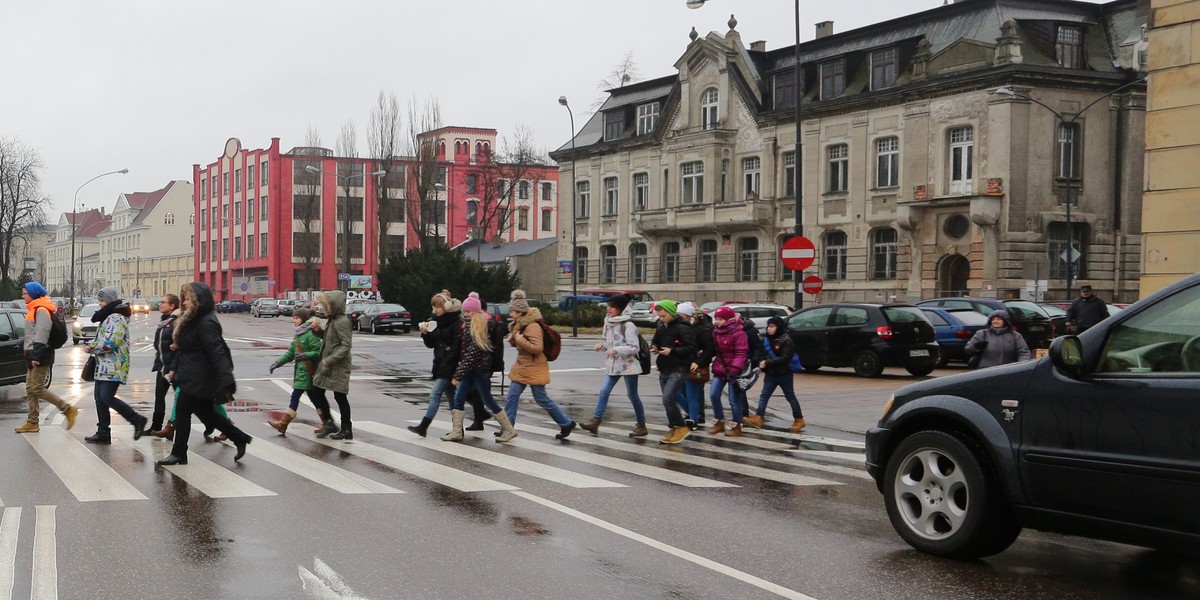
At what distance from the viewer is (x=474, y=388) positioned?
12859 millimetres

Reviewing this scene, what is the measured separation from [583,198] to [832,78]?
1815cm

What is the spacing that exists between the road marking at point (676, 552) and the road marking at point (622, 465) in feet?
5.09

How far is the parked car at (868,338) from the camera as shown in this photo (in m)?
22.3

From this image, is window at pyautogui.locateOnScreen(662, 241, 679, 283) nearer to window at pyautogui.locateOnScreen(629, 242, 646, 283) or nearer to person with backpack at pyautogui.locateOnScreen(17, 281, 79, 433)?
window at pyautogui.locateOnScreen(629, 242, 646, 283)

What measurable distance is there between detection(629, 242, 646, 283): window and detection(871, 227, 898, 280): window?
14.7 m

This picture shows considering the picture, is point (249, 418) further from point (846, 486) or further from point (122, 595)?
point (122, 595)

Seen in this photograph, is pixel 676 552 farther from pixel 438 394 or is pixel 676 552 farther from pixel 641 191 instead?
pixel 641 191

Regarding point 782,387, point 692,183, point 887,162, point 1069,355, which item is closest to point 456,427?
point 782,387

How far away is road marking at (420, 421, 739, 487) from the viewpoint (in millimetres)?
9688

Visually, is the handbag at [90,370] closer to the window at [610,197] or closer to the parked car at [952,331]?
the parked car at [952,331]

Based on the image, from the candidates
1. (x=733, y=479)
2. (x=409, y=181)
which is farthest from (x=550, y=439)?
(x=409, y=181)

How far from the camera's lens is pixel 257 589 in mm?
5766

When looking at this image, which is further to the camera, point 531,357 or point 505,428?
point 531,357

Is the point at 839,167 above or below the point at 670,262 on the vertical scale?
above
